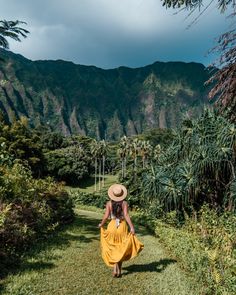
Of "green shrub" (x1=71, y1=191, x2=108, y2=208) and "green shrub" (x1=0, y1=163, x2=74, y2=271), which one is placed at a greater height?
"green shrub" (x1=0, y1=163, x2=74, y2=271)

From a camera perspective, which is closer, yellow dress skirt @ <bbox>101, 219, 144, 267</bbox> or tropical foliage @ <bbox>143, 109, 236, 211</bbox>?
yellow dress skirt @ <bbox>101, 219, 144, 267</bbox>

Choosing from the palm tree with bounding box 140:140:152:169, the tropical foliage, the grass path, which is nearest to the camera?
the grass path

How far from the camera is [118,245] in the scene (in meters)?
8.20

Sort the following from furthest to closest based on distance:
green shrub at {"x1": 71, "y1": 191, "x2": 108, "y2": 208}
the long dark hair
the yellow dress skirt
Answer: green shrub at {"x1": 71, "y1": 191, "x2": 108, "y2": 208}, the long dark hair, the yellow dress skirt

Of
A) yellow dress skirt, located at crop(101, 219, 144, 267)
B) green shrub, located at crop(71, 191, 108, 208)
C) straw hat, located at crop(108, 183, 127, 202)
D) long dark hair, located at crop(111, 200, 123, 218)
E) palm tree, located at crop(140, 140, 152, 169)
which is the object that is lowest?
green shrub, located at crop(71, 191, 108, 208)

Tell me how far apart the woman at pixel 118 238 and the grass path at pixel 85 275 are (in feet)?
1.24

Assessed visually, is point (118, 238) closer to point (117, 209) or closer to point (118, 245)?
point (118, 245)

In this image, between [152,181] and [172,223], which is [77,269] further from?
[152,181]

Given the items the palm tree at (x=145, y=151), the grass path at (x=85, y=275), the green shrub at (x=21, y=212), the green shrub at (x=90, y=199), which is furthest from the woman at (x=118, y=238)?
the palm tree at (x=145, y=151)

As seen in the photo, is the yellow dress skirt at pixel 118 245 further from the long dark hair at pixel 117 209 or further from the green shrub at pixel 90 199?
the green shrub at pixel 90 199

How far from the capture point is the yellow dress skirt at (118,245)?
805cm

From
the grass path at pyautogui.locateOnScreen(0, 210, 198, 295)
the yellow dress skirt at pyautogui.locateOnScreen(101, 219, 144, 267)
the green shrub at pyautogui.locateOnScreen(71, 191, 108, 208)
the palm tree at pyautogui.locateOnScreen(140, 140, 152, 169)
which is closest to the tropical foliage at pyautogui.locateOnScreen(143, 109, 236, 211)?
the grass path at pyautogui.locateOnScreen(0, 210, 198, 295)

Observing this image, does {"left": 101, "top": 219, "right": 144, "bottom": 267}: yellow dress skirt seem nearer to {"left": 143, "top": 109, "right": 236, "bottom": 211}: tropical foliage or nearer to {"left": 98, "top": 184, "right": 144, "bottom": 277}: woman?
{"left": 98, "top": 184, "right": 144, "bottom": 277}: woman

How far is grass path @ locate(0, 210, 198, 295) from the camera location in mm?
7078
